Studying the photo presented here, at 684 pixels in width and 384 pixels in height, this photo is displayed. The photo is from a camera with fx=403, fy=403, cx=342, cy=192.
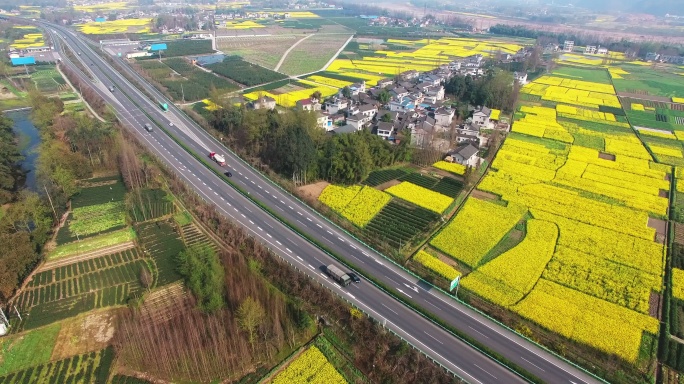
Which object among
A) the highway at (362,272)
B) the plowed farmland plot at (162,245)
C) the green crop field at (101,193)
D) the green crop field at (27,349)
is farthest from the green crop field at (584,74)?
the green crop field at (27,349)

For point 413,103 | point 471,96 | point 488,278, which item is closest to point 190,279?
point 488,278

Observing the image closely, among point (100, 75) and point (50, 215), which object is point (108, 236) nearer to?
point (50, 215)

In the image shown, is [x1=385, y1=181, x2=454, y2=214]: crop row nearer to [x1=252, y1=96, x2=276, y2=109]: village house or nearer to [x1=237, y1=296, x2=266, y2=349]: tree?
[x1=237, y1=296, x2=266, y2=349]: tree

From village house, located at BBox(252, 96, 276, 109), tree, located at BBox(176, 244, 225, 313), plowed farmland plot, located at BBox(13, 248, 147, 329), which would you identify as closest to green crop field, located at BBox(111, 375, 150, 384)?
tree, located at BBox(176, 244, 225, 313)

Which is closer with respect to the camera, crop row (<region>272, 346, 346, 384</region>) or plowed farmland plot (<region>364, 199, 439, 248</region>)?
crop row (<region>272, 346, 346, 384</region>)

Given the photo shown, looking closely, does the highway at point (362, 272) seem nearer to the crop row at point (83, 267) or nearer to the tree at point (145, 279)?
the tree at point (145, 279)

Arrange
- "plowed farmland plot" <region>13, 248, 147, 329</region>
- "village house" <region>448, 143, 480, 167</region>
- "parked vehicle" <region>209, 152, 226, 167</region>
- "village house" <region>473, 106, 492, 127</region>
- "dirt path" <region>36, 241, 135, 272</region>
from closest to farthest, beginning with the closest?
"plowed farmland plot" <region>13, 248, 147, 329</region>
"dirt path" <region>36, 241, 135, 272</region>
"parked vehicle" <region>209, 152, 226, 167</region>
"village house" <region>448, 143, 480, 167</region>
"village house" <region>473, 106, 492, 127</region>
